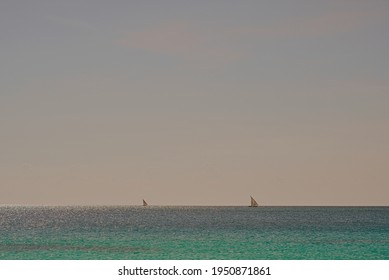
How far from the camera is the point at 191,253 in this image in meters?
57.2
